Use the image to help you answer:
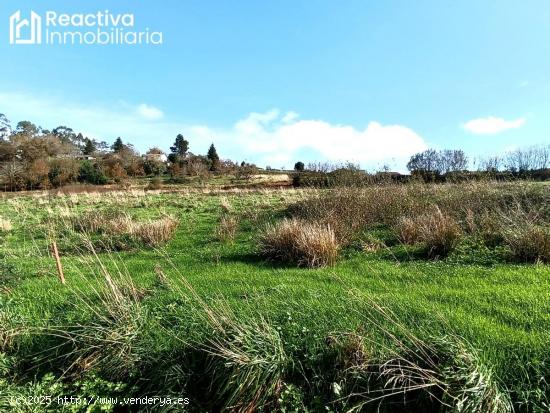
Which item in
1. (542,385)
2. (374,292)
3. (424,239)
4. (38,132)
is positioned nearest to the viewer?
(542,385)

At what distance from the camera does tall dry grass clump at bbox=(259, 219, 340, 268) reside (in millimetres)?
6527

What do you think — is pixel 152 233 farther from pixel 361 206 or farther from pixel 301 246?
pixel 361 206

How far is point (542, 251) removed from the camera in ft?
18.9

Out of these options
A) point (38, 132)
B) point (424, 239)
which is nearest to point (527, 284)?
point (424, 239)

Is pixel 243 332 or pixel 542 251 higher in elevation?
pixel 542 251

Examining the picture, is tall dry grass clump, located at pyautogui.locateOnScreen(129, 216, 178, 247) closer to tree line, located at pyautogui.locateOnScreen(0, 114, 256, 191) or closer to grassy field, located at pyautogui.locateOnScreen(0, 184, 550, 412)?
grassy field, located at pyautogui.locateOnScreen(0, 184, 550, 412)

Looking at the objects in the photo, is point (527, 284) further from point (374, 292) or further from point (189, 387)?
point (189, 387)

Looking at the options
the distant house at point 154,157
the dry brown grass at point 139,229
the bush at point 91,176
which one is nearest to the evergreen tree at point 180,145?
the distant house at point 154,157

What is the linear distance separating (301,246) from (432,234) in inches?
98.0

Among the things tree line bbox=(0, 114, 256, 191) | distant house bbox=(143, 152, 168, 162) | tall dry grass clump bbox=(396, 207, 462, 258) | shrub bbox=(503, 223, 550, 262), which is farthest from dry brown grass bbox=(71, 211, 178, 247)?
distant house bbox=(143, 152, 168, 162)

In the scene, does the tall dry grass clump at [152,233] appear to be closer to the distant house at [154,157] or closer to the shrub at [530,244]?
the shrub at [530,244]

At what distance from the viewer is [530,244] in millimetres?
5910

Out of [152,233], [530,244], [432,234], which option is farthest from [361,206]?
[152,233]

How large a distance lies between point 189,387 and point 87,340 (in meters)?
1.31
